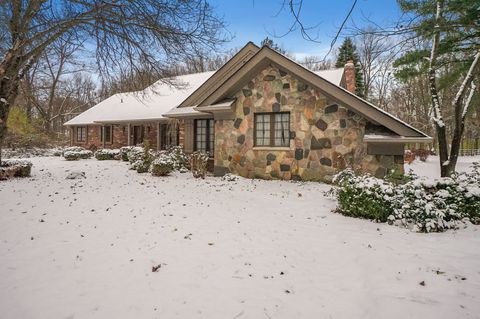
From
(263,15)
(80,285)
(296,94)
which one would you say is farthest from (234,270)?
(296,94)

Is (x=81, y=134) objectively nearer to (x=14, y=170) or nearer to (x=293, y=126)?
(x=14, y=170)

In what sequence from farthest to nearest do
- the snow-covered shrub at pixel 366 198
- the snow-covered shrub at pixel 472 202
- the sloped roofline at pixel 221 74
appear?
the sloped roofline at pixel 221 74 → the snow-covered shrub at pixel 366 198 → the snow-covered shrub at pixel 472 202

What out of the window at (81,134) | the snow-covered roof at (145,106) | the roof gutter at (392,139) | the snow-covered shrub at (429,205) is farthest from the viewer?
the window at (81,134)

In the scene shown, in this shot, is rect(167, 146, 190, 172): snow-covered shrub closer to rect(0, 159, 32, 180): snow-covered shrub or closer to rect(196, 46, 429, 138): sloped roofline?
rect(196, 46, 429, 138): sloped roofline

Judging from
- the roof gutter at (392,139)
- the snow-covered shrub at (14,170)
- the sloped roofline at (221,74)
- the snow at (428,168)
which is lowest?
the snow at (428,168)

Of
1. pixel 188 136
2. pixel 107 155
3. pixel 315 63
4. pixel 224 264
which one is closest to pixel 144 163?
pixel 188 136

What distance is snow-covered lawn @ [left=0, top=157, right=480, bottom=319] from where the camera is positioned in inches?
112

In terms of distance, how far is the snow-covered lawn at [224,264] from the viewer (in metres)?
2.85

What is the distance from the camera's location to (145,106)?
20266mm

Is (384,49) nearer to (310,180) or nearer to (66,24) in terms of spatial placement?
(310,180)

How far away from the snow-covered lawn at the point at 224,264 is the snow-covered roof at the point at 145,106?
11683mm


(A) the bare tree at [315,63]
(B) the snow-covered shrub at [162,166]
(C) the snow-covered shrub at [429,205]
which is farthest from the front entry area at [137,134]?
(C) the snow-covered shrub at [429,205]

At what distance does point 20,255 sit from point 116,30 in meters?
5.42

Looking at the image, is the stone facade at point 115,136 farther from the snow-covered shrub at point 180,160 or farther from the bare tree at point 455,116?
the bare tree at point 455,116
